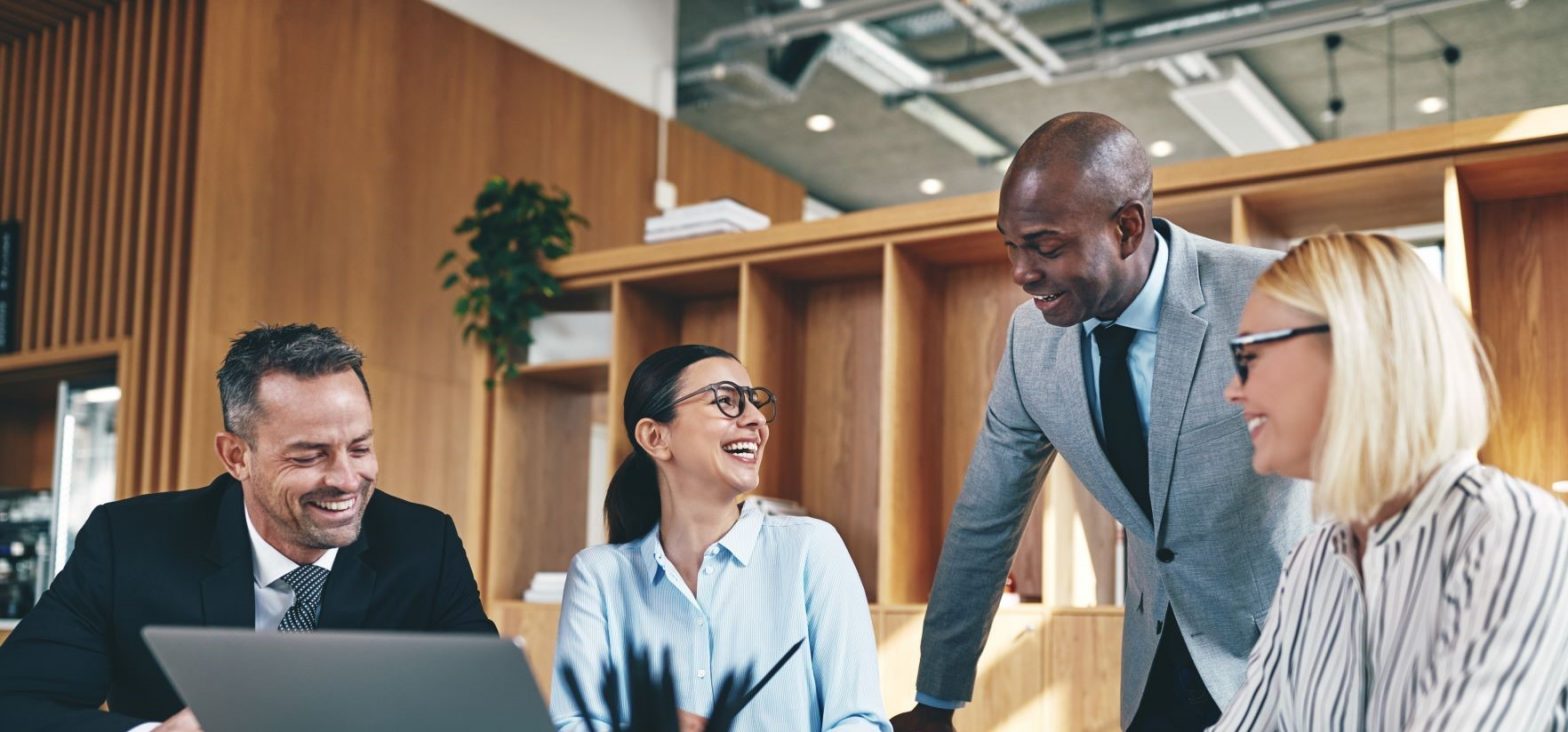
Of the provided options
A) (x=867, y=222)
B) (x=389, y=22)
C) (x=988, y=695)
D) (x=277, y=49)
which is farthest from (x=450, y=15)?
(x=988, y=695)

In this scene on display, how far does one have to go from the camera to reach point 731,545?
230 centimetres

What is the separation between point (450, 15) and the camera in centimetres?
→ 634

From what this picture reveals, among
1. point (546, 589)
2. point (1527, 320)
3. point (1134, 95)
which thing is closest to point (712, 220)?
point (546, 589)

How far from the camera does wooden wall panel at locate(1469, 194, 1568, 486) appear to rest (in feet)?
11.4

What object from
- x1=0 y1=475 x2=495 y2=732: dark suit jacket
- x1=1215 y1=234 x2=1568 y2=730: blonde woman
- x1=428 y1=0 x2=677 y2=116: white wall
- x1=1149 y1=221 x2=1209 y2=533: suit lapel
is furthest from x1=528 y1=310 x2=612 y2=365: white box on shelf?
x1=1215 y1=234 x2=1568 y2=730: blonde woman

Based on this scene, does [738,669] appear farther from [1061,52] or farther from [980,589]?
[1061,52]

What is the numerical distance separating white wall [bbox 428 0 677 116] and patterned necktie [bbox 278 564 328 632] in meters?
4.52

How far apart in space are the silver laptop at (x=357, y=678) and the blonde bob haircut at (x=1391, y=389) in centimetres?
77

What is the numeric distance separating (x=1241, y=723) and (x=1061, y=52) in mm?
6292

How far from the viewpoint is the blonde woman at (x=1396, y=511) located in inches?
49.5

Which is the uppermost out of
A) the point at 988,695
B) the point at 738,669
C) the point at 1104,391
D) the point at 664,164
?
the point at 664,164

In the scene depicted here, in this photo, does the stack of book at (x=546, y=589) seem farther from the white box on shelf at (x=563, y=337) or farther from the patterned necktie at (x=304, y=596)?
the patterned necktie at (x=304, y=596)

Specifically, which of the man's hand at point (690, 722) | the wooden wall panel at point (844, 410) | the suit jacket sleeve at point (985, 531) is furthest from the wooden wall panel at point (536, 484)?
the man's hand at point (690, 722)

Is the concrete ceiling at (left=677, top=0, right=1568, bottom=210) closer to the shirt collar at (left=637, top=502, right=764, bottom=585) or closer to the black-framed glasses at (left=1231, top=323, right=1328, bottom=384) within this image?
the shirt collar at (left=637, top=502, right=764, bottom=585)
